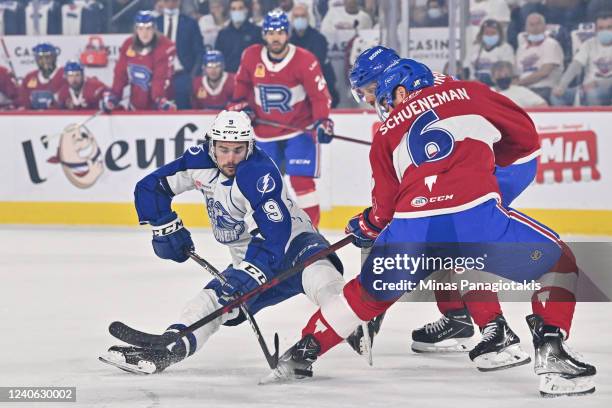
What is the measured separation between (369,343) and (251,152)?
772mm

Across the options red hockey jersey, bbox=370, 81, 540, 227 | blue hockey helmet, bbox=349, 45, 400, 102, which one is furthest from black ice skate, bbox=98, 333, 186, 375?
blue hockey helmet, bbox=349, 45, 400, 102

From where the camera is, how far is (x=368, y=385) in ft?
13.1

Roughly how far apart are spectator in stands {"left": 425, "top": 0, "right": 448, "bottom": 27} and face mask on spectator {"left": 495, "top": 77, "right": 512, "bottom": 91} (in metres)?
0.50

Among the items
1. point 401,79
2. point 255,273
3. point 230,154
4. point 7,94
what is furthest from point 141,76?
point 401,79

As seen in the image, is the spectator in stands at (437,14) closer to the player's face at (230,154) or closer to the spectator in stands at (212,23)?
the spectator in stands at (212,23)

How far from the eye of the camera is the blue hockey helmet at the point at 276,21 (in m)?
8.09

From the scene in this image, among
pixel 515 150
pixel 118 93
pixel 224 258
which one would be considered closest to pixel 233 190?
pixel 515 150

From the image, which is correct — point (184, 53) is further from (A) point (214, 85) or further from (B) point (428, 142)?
Answer: (B) point (428, 142)

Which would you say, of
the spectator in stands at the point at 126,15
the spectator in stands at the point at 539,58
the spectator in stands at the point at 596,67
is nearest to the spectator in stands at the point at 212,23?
the spectator in stands at the point at 126,15

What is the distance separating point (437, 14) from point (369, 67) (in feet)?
13.1

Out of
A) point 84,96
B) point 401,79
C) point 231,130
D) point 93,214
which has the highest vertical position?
point 401,79

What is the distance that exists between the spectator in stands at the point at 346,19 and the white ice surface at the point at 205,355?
2.21 metres

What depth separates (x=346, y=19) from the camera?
8531 millimetres

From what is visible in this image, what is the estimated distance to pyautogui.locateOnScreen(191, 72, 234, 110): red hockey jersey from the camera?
29.1 ft
